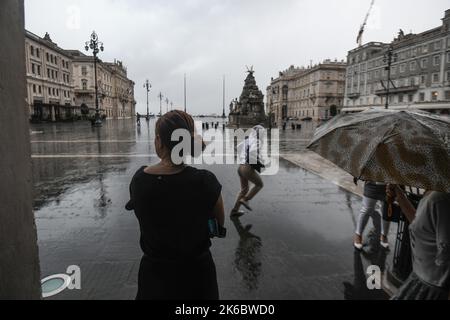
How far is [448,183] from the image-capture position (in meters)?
1.82

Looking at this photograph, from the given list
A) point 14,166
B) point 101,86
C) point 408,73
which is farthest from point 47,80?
point 408,73

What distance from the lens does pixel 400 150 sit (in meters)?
2.10

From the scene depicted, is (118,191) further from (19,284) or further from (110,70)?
(110,70)

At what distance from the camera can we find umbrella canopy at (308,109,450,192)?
76.7 inches

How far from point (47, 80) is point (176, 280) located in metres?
64.9

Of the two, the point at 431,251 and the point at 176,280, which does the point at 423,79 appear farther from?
the point at 176,280

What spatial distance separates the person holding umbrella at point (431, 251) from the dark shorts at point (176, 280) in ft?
4.55

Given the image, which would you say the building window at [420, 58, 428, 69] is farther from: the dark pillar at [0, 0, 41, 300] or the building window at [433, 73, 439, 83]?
the dark pillar at [0, 0, 41, 300]

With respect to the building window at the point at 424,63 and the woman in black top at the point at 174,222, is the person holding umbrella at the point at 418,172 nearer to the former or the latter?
the woman in black top at the point at 174,222

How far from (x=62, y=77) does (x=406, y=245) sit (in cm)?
7094

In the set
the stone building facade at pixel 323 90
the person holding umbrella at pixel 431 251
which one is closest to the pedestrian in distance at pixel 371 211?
the person holding umbrella at pixel 431 251

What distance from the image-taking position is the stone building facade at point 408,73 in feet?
160

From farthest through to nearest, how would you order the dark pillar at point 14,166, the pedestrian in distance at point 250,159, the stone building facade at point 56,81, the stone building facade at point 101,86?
the stone building facade at point 101,86, the stone building facade at point 56,81, the pedestrian in distance at point 250,159, the dark pillar at point 14,166

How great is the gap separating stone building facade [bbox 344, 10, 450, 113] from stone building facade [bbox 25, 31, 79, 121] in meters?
53.2
